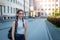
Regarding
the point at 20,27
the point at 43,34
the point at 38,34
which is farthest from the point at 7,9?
the point at 20,27

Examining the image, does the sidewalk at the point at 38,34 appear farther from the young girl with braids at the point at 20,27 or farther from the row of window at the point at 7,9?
the row of window at the point at 7,9

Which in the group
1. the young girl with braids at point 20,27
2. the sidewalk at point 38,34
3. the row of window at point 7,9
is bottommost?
the sidewalk at point 38,34

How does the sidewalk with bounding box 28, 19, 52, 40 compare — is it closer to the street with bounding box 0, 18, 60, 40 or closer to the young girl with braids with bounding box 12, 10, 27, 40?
the street with bounding box 0, 18, 60, 40

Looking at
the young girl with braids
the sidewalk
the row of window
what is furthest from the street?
the row of window

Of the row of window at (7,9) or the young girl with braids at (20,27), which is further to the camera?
the row of window at (7,9)

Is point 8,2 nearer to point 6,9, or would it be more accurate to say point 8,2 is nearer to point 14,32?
point 6,9

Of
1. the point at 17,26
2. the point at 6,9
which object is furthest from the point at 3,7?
the point at 17,26

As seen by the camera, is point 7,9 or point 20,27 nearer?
point 20,27

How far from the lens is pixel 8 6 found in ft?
181

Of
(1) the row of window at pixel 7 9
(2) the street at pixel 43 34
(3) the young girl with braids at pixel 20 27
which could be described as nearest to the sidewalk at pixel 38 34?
(2) the street at pixel 43 34

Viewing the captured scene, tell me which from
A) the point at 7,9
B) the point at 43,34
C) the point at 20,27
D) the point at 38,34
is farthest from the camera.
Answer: the point at 7,9

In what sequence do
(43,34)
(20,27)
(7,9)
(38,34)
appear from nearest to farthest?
(20,27) → (43,34) → (38,34) → (7,9)

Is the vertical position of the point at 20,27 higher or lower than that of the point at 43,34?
higher

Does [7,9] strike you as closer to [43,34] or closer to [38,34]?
[38,34]
